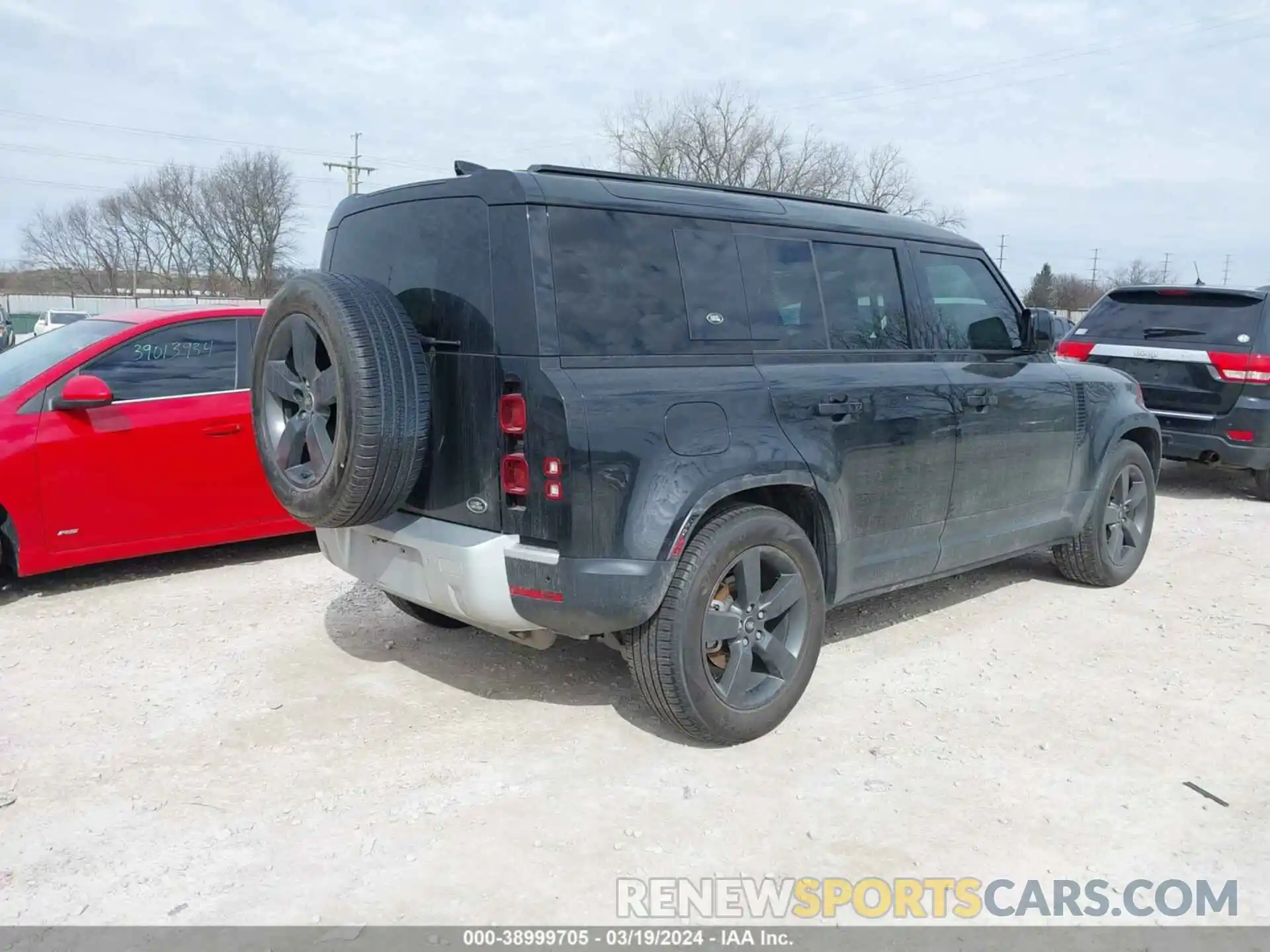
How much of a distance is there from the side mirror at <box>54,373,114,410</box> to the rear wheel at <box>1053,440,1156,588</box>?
550cm

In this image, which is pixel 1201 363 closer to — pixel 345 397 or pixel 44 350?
pixel 345 397

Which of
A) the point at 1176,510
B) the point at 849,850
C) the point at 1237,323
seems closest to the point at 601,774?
the point at 849,850

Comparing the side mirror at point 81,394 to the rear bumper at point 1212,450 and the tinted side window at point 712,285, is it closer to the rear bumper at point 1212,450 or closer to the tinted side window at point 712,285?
the tinted side window at point 712,285

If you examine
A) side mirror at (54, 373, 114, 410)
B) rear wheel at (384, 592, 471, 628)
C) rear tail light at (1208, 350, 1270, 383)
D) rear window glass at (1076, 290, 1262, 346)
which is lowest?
rear wheel at (384, 592, 471, 628)

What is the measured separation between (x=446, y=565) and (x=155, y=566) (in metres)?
3.48

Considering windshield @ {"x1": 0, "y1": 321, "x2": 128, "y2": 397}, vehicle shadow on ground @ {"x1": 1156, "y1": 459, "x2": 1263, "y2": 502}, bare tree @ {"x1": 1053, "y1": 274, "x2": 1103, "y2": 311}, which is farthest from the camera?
bare tree @ {"x1": 1053, "y1": 274, "x2": 1103, "y2": 311}

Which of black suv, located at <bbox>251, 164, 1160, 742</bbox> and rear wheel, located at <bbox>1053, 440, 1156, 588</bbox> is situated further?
rear wheel, located at <bbox>1053, 440, 1156, 588</bbox>

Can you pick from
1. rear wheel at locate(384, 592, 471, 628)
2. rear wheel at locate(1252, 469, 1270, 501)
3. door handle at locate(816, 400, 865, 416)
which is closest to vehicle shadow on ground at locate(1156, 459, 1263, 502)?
rear wheel at locate(1252, 469, 1270, 501)

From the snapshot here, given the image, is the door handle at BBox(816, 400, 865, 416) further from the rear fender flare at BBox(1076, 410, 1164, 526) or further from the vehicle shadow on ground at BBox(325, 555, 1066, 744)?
the rear fender flare at BBox(1076, 410, 1164, 526)

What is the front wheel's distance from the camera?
3.51 metres

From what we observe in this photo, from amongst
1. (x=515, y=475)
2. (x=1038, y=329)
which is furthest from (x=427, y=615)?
(x=1038, y=329)

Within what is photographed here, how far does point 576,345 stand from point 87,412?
347cm

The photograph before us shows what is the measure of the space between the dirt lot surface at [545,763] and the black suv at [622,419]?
432mm

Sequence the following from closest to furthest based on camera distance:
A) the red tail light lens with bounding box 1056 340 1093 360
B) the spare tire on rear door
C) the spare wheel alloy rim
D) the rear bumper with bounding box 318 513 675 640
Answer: the rear bumper with bounding box 318 513 675 640 < the spare tire on rear door < the spare wheel alloy rim < the red tail light lens with bounding box 1056 340 1093 360
